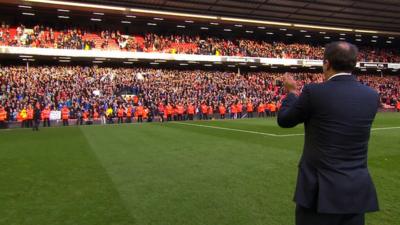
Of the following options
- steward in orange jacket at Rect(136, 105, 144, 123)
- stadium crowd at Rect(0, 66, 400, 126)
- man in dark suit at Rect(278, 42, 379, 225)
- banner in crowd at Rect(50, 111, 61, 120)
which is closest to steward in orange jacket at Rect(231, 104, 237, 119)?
stadium crowd at Rect(0, 66, 400, 126)

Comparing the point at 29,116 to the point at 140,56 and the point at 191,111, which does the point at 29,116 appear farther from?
the point at 140,56

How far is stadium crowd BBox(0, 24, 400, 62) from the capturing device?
Result: 38875 millimetres

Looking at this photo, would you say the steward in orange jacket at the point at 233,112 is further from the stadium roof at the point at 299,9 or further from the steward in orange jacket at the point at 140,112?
the stadium roof at the point at 299,9

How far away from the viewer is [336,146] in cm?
283

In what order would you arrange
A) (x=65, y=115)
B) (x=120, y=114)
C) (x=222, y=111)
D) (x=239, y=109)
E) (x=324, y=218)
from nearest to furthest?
(x=324, y=218) → (x=65, y=115) → (x=120, y=114) → (x=222, y=111) → (x=239, y=109)

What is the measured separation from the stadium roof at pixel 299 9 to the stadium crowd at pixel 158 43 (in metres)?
4.32

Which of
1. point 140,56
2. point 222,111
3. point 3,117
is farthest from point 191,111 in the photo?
point 3,117

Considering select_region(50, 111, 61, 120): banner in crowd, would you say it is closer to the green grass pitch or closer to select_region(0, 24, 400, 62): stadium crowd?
select_region(0, 24, 400, 62): stadium crowd

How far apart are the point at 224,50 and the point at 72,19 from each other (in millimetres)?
17807

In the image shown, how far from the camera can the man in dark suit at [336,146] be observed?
2.76m

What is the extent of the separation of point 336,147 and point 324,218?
51 centimetres

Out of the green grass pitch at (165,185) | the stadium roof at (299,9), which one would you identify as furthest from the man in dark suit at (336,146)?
the stadium roof at (299,9)

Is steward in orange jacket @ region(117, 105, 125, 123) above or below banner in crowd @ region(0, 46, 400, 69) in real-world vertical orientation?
below

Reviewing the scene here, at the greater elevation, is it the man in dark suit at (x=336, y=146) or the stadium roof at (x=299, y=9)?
the stadium roof at (x=299, y=9)
